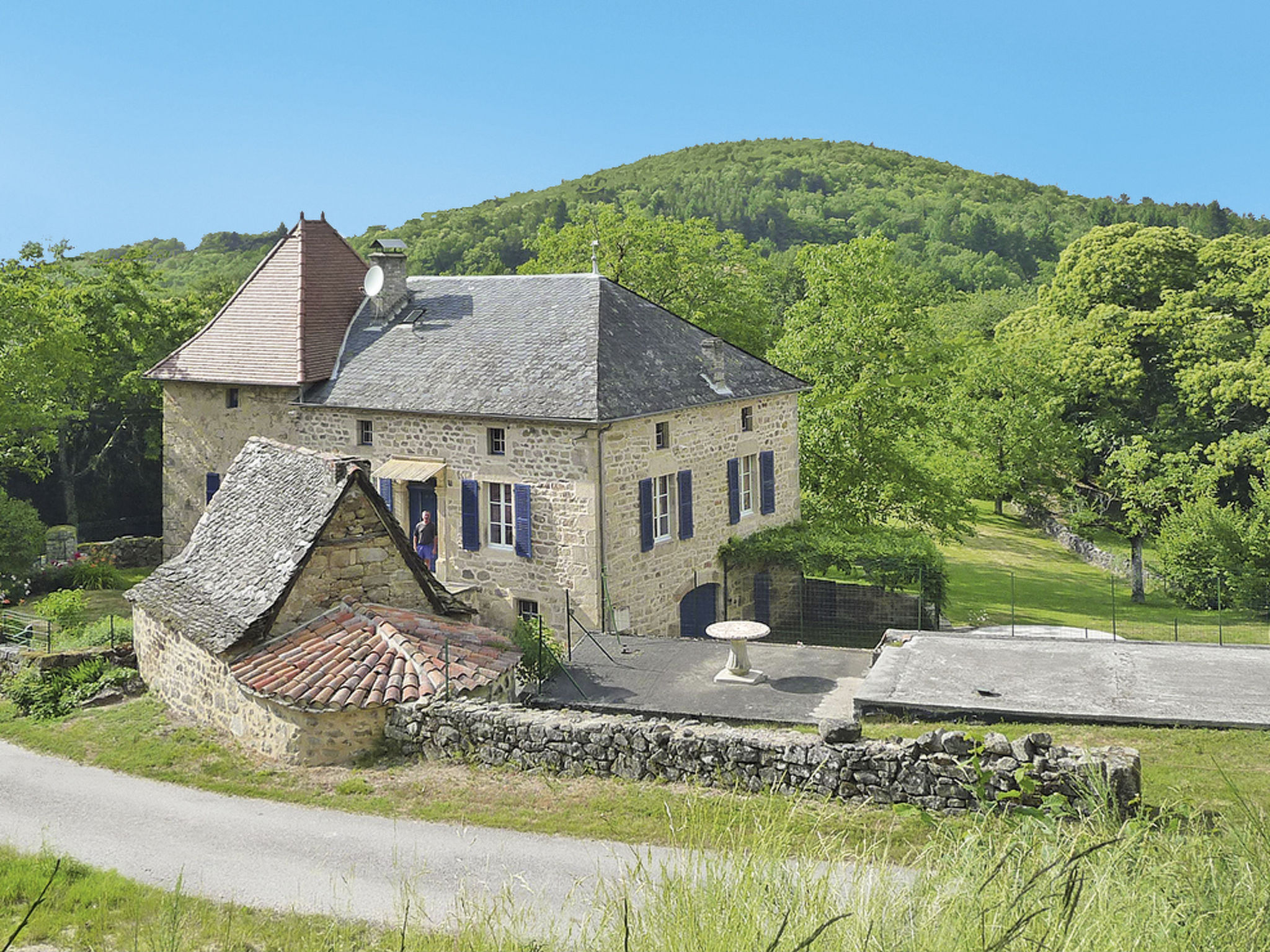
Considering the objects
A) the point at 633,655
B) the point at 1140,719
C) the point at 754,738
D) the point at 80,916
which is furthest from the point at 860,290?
the point at 80,916

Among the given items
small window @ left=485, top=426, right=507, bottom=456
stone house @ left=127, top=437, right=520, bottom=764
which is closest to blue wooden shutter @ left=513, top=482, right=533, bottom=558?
small window @ left=485, top=426, right=507, bottom=456

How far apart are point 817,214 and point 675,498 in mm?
88315

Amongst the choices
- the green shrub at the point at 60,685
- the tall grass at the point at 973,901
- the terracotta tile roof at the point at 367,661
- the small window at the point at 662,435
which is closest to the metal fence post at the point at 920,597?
the small window at the point at 662,435

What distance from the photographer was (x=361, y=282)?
30828mm

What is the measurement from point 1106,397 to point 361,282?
25.1m

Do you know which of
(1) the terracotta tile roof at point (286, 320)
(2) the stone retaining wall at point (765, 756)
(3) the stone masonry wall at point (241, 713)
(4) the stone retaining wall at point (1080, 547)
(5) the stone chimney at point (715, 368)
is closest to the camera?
(2) the stone retaining wall at point (765, 756)

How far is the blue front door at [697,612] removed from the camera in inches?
1014

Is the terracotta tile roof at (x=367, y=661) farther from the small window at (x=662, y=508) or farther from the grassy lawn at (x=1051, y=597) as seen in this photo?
the grassy lawn at (x=1051, y=597)

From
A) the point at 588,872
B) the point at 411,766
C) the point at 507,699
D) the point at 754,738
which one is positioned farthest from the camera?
the point at 507,699

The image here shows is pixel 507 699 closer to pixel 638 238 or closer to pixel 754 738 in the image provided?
pixel 754 738

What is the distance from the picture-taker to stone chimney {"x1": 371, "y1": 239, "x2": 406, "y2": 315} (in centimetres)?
2950

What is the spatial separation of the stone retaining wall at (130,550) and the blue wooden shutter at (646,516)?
17619mm

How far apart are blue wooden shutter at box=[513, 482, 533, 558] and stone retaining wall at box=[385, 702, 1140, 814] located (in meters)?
9.14

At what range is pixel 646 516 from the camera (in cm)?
2433
